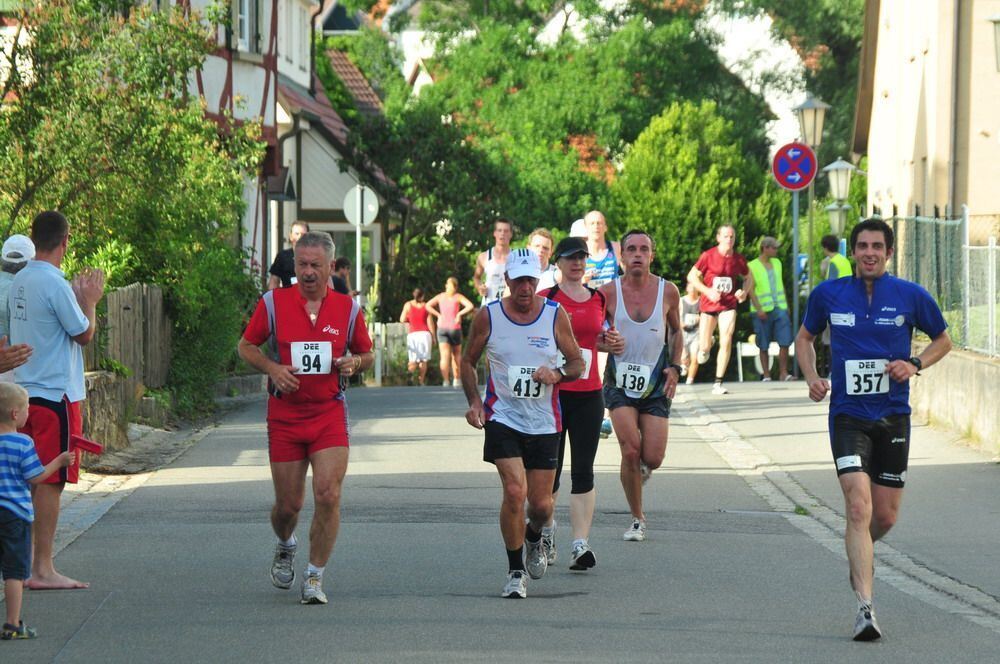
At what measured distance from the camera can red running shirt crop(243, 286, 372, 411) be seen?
29.6 feet

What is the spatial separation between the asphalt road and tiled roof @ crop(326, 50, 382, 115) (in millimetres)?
38366

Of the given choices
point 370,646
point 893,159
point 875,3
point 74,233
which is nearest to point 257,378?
point 74,233

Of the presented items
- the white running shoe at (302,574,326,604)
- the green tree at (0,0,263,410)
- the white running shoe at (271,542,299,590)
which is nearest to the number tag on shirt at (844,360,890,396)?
the white running shoe at (302,574,326,604)

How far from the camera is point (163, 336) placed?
1964cm

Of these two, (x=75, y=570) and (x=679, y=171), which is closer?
(x=75, y=570)

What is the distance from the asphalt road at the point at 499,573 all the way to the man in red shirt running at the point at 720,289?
23.3 ft

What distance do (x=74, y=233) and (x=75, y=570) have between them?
887cm

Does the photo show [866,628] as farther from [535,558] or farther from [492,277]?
[492,277]

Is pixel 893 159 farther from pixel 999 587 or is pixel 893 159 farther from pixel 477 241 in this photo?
pixel 999 587

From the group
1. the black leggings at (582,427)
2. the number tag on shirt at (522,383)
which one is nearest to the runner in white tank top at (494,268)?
the black leggings at (582,427)

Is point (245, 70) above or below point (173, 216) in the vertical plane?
above

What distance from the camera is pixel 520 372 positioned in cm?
928

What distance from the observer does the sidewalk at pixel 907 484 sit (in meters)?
10.4

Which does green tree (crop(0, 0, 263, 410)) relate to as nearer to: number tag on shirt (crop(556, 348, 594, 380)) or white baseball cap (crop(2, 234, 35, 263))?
white baseball cap (crop(2, 234, 35, 263))
